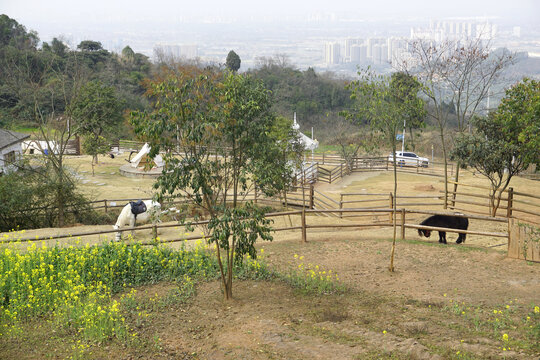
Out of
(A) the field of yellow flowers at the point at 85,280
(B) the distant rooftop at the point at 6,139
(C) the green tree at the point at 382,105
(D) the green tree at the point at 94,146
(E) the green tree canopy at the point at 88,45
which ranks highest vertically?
(E) the green tree canopy at the point at 88,45

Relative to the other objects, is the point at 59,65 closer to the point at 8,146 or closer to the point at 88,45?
the point at 88,45

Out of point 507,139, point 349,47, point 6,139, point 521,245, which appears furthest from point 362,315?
point 349,47

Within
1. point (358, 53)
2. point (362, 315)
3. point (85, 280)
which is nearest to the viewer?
point (362, 315)

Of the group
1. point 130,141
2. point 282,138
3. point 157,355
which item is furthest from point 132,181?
point 157,355

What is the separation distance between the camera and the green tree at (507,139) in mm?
14781

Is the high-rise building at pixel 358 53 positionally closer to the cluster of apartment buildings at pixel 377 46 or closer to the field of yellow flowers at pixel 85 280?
the cluster of apartment buildings at pixel 377 46

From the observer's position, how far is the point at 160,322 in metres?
7.75

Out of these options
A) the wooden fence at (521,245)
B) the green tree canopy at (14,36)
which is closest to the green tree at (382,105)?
the wooden fence at (521,245)

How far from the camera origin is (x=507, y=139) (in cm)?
1591

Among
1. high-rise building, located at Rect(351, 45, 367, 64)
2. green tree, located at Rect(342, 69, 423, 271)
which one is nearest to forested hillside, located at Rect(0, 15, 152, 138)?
green tree, located at Rect(342, 69, 423, 271)

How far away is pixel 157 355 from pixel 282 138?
54.0 ft

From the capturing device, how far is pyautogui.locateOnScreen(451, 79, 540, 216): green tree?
48.5ft

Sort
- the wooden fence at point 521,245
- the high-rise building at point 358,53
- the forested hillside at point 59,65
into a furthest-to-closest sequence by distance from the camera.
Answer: the high-rise building at point 358,53 → the forested hillside at point 59,65 → the wooden fence at point 521,245

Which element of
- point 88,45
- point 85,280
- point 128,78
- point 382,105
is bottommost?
point 85,280
